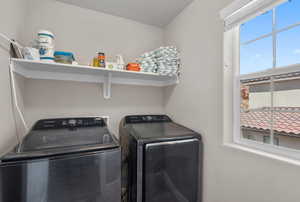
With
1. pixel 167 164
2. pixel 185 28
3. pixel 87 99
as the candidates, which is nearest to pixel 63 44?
pixel 87 99

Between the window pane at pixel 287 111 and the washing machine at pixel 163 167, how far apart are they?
571mm

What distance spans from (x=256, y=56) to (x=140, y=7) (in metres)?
1.35

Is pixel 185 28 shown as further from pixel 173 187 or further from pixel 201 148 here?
pixel 173 187

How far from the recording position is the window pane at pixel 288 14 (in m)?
0.83

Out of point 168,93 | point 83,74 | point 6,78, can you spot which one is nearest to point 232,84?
point 168,93

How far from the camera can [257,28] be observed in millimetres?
1025

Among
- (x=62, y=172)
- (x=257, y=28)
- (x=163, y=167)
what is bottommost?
(x=163, y=167)

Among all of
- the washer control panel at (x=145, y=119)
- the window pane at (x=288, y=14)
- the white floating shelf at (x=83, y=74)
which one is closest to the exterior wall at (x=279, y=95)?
the window pane at (x=288, y=14)

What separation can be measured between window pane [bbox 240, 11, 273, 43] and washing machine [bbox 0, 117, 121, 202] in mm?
1305

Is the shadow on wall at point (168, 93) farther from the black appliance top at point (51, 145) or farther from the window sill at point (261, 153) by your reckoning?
the black appliance top at point (51, 145)

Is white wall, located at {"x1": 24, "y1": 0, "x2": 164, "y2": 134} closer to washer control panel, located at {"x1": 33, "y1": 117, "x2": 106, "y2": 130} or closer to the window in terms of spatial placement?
washer control panel, located at {"x1": 33, "y1": 117, "x2": 106, "y2": 130}

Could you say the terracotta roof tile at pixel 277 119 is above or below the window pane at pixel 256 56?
below

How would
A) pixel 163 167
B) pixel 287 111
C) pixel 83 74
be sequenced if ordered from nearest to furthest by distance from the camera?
pixel 287 111, pixel 163 167, pixel 83 74

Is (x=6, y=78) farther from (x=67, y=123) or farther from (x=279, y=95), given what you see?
(x=279, y=95)
